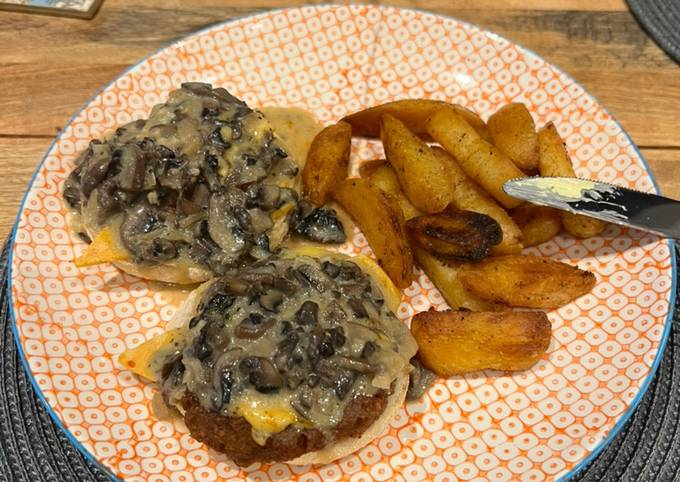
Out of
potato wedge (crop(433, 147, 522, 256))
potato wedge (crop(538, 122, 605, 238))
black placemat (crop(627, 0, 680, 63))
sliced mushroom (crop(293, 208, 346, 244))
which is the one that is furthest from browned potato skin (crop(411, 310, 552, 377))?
black placemat (crop(627, 0, 680, 63))

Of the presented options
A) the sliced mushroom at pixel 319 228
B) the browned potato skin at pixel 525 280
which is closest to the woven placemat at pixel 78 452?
the browned potato skin at pixel 525 280

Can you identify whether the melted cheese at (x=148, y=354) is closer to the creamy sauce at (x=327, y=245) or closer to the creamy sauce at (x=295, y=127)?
the creamy sauce at (x=327, y=245)

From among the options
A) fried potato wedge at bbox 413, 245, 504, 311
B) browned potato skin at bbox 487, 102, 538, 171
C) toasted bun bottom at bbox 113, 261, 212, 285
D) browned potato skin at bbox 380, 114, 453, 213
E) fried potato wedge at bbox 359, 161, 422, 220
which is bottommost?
toasted bun bottom at bbox 113, 261, 212, 285

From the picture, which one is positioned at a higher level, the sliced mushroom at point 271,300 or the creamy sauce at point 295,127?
the sliced mushroom at point 271,300

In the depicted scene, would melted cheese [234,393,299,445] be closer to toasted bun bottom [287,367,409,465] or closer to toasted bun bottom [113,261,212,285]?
toasted bun bottom [287,367,409,465]

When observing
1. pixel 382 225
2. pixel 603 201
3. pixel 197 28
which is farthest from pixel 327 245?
pixel 197 28

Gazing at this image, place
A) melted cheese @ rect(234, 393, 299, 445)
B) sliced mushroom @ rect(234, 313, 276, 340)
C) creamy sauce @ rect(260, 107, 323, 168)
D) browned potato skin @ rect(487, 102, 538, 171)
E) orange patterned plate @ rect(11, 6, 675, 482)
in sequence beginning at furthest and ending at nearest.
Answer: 1. creamy sauce @ rect(260, 107, 323, 168)
2. browned potato skin @ rect(487, 102, 538, 171)
3. orange patterned plate @ rect(11, 6, 675, 482)
4. sliced mushroom @ rect(234, 313, 276, 340)
5. melted cheese @ rect(234, 393, 299, 445)
